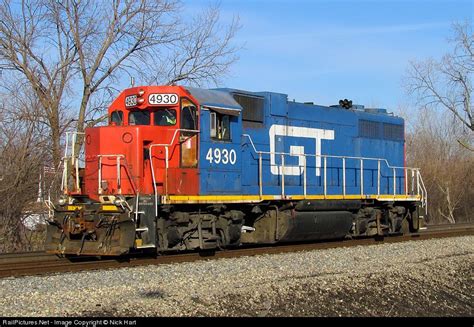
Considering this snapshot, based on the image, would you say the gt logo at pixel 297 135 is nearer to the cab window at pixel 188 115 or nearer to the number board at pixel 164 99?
the cab window at pixel 188 115

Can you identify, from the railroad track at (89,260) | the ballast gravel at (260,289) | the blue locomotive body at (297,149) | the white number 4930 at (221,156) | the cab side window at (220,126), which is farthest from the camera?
the blue locomotive body at (297,149)

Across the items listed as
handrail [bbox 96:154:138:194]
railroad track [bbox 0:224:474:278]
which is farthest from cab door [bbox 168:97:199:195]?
railroad track [bbox 0:224:474:278]

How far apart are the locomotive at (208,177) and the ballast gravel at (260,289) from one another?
1.21 metres

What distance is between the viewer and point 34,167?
15.8m

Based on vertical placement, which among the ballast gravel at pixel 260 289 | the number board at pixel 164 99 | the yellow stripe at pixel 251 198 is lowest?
the ballast gravel at pixel 260 289

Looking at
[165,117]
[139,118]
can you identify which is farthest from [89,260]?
[165,117]

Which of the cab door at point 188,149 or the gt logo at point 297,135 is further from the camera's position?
the gt logo at point 297,135

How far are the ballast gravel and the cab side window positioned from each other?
2664mm

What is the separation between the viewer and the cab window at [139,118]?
39.9 ft

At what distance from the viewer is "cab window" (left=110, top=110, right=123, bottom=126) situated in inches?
498

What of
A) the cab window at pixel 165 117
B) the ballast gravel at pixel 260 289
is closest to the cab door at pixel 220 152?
the cab window at pixel 165 117

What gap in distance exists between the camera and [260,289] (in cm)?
795
